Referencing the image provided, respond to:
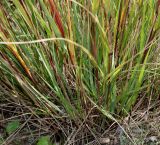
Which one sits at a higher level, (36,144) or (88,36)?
(88,36)

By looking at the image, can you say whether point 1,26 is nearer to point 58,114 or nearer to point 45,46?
point 45,46

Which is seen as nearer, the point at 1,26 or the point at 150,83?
the point at 1,26

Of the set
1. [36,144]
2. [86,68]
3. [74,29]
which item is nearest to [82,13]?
[74,29]

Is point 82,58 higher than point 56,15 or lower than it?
lower

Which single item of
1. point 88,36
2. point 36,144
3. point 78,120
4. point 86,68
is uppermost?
point 88,36

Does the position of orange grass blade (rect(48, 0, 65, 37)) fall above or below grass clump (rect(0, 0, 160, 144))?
above

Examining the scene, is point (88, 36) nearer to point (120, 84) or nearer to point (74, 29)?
point (74, 29)

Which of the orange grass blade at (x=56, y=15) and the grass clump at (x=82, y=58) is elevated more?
the orange grass blade at (x=56, y=15)
